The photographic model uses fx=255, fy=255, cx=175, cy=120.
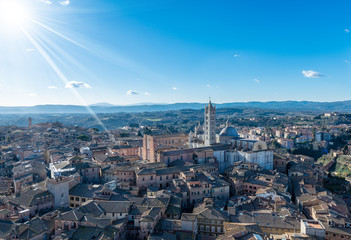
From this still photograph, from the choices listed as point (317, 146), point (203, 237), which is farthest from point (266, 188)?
point (317, 146)

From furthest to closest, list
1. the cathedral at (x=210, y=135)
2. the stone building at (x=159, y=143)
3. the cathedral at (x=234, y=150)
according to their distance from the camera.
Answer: the cathedral at (x=210, y=135)
the stone building at (x=159, y=143)
the cathedral at (x=234, y=150)

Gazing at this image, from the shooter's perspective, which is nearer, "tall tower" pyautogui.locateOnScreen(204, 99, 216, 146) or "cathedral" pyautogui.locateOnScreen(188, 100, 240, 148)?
"tall tower" pyautogui.locateOnScreen(204, 99, 216, 146)

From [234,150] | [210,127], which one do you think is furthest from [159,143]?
[234,150]

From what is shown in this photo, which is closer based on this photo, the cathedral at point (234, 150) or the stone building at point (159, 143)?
the cathedral at point (234, 150)

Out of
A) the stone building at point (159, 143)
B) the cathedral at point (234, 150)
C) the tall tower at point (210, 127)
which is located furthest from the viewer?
the tall tower at point (210, 127)

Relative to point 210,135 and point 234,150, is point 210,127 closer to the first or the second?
point 210,135

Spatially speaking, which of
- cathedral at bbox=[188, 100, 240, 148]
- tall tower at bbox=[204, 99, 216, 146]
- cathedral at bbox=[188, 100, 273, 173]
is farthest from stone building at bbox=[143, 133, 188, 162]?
tall tower at bbox=[204, 99, 216, 146]

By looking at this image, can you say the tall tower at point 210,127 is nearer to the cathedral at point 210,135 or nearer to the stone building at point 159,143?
the cathedral at point 210,135

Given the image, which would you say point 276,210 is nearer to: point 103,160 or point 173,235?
point 173,235

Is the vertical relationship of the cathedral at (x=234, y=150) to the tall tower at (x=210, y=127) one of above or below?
below

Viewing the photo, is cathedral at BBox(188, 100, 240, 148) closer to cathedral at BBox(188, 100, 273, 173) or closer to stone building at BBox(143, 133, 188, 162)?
cathedral at BBox(188, 100, 273, 173)

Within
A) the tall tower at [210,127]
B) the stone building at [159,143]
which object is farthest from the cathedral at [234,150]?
the stone building at [159,143]

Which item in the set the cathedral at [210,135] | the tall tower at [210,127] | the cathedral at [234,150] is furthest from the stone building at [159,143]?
the tall tower at [210,127]
